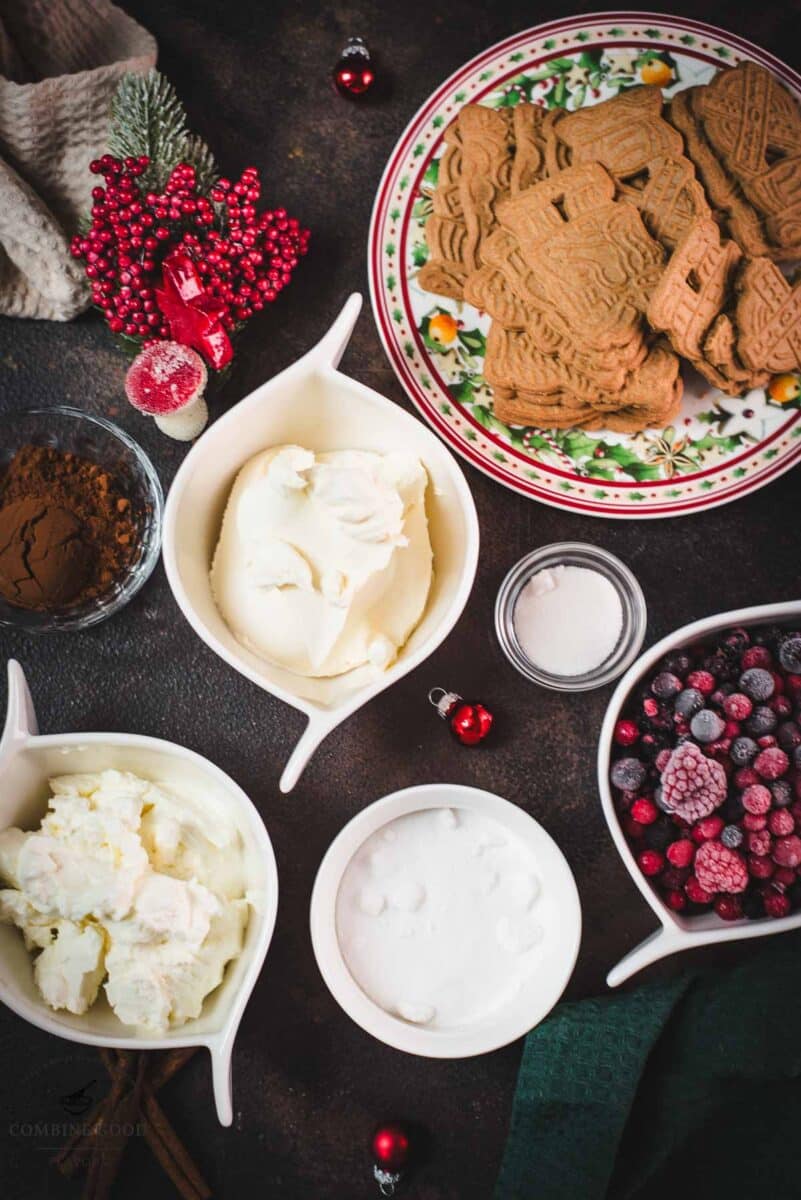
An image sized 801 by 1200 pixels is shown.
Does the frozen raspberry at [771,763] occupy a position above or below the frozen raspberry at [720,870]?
above

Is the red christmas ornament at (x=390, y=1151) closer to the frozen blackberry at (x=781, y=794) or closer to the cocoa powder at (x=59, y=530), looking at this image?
the frozen blackberry at (x=781, y=794)

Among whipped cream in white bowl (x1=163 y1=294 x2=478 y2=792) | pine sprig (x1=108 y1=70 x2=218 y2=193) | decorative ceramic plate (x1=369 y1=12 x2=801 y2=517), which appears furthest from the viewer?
decorative ceramic plate (x1=369 y1=12 x2=801 y2=517)

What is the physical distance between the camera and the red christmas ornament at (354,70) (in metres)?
1.38

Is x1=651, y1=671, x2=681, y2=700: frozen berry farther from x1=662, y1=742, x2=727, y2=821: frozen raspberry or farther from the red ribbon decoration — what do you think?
the red ribbon decoration

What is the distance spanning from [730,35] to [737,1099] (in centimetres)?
150

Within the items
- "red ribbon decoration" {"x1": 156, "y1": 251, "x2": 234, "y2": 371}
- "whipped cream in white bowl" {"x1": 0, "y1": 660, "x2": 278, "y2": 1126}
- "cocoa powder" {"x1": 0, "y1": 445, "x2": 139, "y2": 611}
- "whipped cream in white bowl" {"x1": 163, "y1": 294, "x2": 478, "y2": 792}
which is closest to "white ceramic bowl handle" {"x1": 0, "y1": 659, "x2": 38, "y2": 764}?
"whipped cream in white bowl" {"x1": 0, "y1": 660, "x2": 278, "y2": 1126}

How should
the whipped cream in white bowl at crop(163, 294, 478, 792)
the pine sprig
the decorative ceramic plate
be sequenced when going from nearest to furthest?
the whipped cream in white bowl at crop(163, 294, 478, 792)
the pine sprig
the decorative ceramic plate

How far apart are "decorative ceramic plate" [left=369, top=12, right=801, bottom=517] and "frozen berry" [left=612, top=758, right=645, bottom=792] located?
13.9 inches

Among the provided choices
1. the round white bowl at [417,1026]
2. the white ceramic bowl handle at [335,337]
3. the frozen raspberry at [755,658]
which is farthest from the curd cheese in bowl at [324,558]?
the frozen raspberry at [755,658]

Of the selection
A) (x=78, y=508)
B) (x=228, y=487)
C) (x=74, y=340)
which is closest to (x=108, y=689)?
(x=78, y=508)

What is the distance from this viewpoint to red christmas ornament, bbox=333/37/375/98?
138cm

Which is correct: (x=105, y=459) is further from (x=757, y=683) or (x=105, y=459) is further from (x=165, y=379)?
(x=757, y=683)

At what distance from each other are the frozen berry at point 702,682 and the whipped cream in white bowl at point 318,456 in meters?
0.36

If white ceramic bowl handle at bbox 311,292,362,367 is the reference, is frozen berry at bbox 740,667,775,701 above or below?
below
